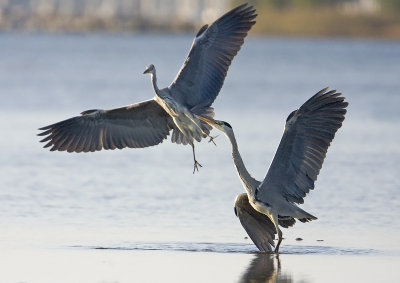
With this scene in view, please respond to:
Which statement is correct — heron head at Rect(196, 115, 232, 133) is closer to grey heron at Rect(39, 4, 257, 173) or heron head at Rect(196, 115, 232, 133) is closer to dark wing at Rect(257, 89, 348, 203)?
dark wing at Rect(257, 89, 348, 203)

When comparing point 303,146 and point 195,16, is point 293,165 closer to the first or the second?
point 303,146

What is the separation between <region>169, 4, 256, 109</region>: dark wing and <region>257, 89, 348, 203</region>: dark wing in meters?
2.09

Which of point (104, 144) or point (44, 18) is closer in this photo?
point (104, 144)

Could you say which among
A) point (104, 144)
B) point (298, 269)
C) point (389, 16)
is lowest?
point (298, 269)

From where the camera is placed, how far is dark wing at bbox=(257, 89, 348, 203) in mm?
12172

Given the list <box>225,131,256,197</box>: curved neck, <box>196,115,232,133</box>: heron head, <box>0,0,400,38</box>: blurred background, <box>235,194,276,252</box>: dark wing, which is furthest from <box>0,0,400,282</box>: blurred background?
<box>0,0,400,38</box>: blurred background

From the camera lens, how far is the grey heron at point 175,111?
13.8m

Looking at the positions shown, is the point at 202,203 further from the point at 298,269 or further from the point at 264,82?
the point at 264,82

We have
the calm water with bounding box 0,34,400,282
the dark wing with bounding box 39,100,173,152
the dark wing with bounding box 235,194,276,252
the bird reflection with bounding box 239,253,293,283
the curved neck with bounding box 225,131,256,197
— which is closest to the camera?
the bird reflection with bounding box 239,253,293,283

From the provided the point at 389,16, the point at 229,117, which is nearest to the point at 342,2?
the point at 389,16

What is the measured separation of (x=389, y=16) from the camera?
92188mm

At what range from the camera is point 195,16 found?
13562cm

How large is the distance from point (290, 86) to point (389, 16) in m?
52.7

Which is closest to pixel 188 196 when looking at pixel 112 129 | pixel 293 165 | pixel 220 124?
pixel 112 129
